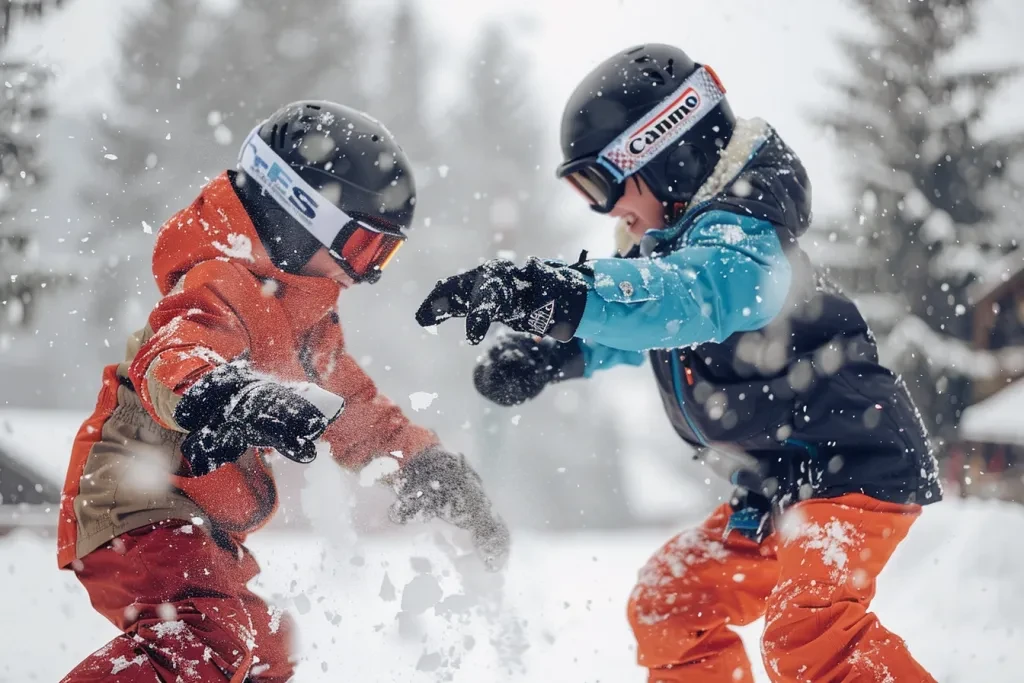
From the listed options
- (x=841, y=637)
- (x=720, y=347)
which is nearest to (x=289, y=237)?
(x=720, y=347)

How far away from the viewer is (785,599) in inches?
105

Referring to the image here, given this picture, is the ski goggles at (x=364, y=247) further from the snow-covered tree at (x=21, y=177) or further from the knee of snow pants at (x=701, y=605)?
the snow-covered tree at (x=21, y=177)

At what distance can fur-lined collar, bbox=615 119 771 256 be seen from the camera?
293 centimetres

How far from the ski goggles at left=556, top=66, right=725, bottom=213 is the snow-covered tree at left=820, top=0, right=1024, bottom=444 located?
932 cm

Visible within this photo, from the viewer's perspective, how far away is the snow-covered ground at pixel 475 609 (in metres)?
3.39

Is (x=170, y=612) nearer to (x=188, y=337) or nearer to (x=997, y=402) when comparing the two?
(x=188, y=337)

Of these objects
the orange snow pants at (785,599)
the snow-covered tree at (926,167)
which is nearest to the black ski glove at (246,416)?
the orange snow pants at (785,599)

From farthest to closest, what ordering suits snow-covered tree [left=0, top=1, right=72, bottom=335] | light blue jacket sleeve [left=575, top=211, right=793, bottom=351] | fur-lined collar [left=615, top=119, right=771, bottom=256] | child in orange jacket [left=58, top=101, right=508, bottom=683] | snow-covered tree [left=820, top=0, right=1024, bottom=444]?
snow-covered tree [left=820, top=0, right=1024, bottom=444] < snow-covered tree [left=0, top=1, right=72, bottom=335] < fur-lined collar [left=615, top=119, right=771, bottom=256] < light blue jacket sleeve [left=575, top=211, right=793, bottom=351] < child in orange jacket [left=58, top=101, right=508, bottom=683]

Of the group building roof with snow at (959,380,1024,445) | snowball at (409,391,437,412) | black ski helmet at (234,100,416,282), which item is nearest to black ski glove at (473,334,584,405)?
snowball at (409,391,437,412)

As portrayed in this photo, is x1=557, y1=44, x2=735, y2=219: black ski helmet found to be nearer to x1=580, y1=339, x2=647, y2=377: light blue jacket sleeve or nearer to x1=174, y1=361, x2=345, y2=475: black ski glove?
x1=580, y1=339, x2=647, y2=377: light blue jacket sleeve

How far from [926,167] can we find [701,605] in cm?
1090


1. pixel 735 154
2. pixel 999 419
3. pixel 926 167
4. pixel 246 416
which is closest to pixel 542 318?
pixel 246 416

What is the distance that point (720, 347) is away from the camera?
297cm

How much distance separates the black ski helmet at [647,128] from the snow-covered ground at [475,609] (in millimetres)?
1701
